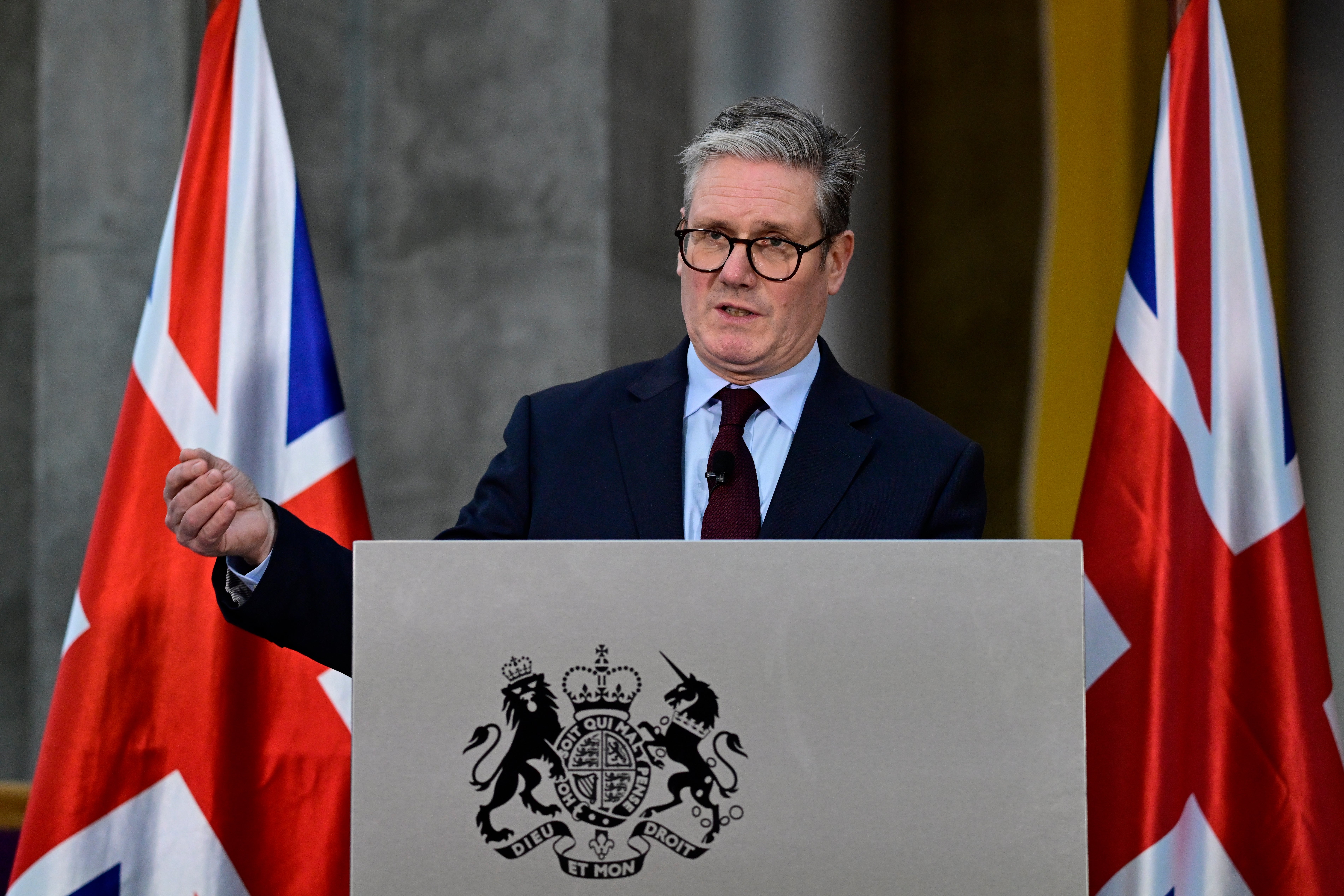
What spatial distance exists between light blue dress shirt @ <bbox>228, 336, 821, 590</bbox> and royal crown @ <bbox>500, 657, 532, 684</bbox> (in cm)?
59

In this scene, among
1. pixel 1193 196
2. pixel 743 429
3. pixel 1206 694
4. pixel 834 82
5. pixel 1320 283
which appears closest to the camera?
pixel 743 429

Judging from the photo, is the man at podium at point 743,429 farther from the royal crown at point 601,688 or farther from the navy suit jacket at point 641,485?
the royal crown at point 601,688

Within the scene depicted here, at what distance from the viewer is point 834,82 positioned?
11.9 ft

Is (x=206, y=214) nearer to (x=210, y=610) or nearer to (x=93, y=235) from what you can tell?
(x=210, y=610)

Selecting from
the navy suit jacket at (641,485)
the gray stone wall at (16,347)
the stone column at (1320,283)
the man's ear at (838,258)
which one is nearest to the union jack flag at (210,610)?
the navy suit jacket at (641,485)

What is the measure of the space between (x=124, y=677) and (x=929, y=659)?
171 centimetres

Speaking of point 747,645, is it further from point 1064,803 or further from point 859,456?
point 859,456

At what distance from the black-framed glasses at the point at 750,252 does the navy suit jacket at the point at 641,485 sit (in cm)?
18

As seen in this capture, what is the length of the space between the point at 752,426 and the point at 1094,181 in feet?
7.24

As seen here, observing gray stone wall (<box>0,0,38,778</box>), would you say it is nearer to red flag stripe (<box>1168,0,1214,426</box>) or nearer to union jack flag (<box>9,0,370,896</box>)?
union jack flag (<box>9,0,370,896</box>)

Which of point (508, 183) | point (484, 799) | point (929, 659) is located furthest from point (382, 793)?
point (508, 183)

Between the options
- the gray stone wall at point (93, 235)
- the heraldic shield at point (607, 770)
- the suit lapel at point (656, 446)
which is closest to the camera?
the heraldic shield at point (607, 770)

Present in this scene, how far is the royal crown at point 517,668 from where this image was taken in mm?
1058

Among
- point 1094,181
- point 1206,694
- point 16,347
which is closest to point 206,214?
point 16,347
